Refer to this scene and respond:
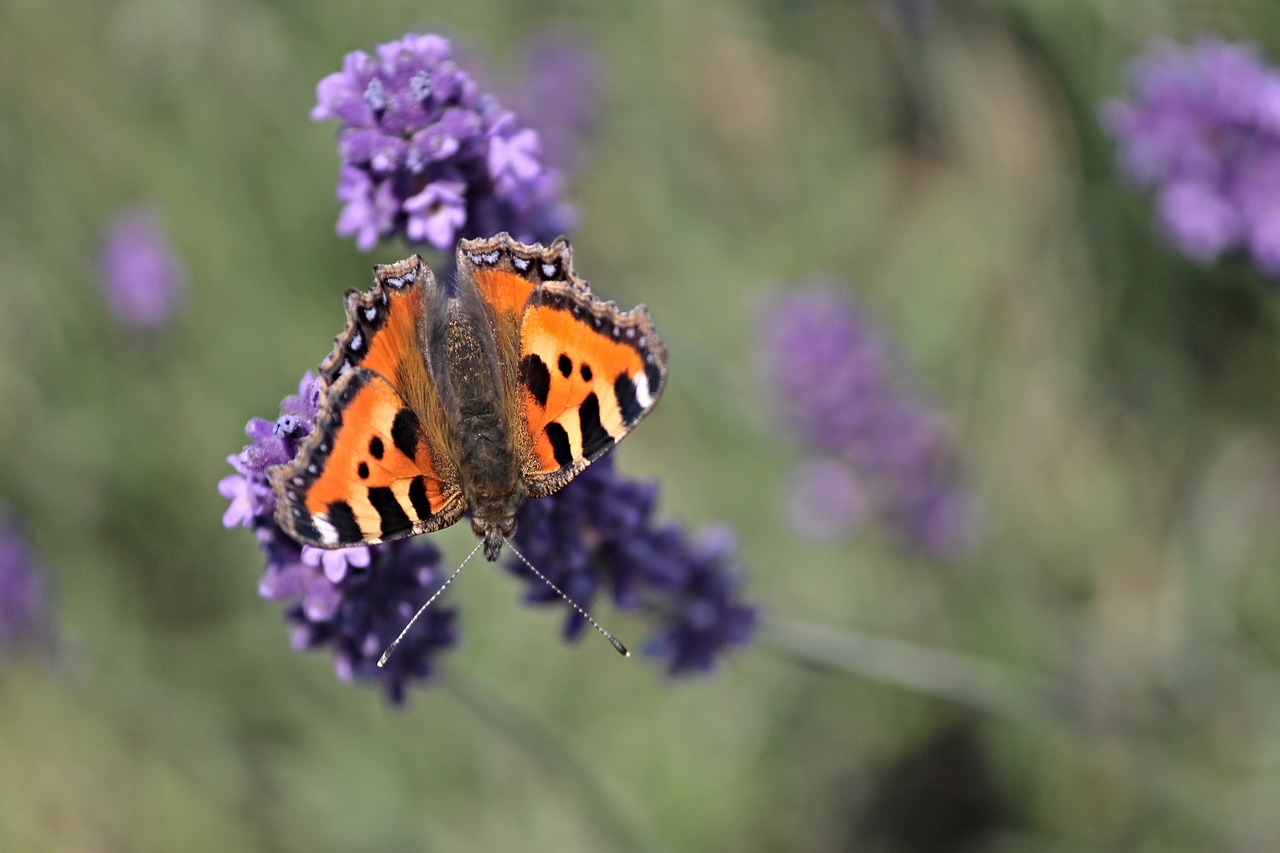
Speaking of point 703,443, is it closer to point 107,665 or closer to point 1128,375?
point 1128,375

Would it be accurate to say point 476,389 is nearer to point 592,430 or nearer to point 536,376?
point 536,376

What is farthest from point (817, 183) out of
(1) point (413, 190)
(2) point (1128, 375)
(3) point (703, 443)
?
(1) point (413, 190)

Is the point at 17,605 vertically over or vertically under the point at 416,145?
under

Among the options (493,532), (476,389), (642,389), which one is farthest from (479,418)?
(642,389)

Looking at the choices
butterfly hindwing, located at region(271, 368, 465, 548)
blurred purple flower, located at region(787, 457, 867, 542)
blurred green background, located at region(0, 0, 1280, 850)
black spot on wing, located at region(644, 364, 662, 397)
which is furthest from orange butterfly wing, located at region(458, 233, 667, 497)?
blurred purple flower, located at region(787, 457, 867, 542)

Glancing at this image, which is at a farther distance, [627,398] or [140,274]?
[140,274]

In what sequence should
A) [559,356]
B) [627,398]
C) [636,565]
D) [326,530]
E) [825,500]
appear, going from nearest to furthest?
[326,530] → [627,398] → [559,356] → [636,565] → [825,500]

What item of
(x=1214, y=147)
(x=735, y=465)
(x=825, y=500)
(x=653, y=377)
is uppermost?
(x=1214, y=147)
